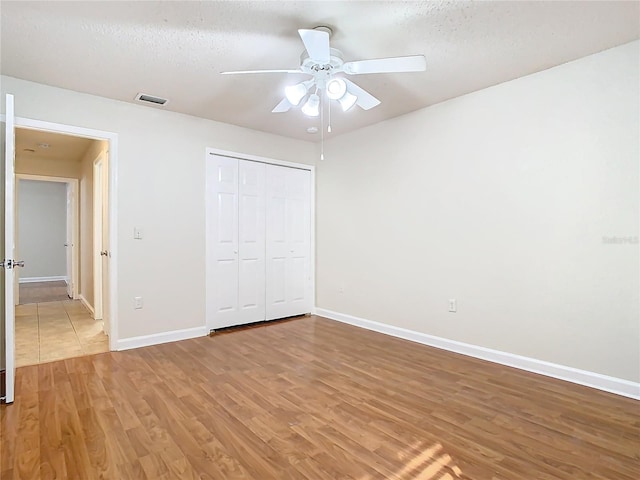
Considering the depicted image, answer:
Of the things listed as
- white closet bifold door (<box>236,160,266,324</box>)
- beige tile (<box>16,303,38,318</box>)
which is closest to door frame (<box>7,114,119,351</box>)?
white closet bifold door (<box>236,160,266,324</box>)

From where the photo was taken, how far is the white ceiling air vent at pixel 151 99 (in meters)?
3.40

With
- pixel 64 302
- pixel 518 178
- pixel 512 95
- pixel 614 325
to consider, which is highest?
pixel 512 95

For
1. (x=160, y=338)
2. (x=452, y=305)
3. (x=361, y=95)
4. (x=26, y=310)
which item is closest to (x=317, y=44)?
(x=361, y=95)

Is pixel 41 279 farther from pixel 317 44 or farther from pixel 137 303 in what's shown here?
pixel 317 44

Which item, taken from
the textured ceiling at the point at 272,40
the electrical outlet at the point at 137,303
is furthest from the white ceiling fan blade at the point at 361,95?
the electrical outlet at the point at 137,303

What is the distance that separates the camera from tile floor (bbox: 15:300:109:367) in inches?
135

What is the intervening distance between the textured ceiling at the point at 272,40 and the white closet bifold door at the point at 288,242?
5.41 ft

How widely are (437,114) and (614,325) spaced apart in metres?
2.42

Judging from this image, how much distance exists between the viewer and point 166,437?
6.57 ft

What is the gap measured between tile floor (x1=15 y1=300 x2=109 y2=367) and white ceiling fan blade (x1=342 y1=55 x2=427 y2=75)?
350 centimetres

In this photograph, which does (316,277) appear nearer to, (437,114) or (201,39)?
(437,114)

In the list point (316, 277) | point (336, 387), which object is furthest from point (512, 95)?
point (316, 277)

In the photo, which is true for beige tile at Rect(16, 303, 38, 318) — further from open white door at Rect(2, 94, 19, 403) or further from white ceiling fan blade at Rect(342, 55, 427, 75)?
white ceiling fan blade at Rect(342, 55, 427, 75)

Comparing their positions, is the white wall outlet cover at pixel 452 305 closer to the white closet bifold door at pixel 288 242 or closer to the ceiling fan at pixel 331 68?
the ceiling fan at pixel 331 68
